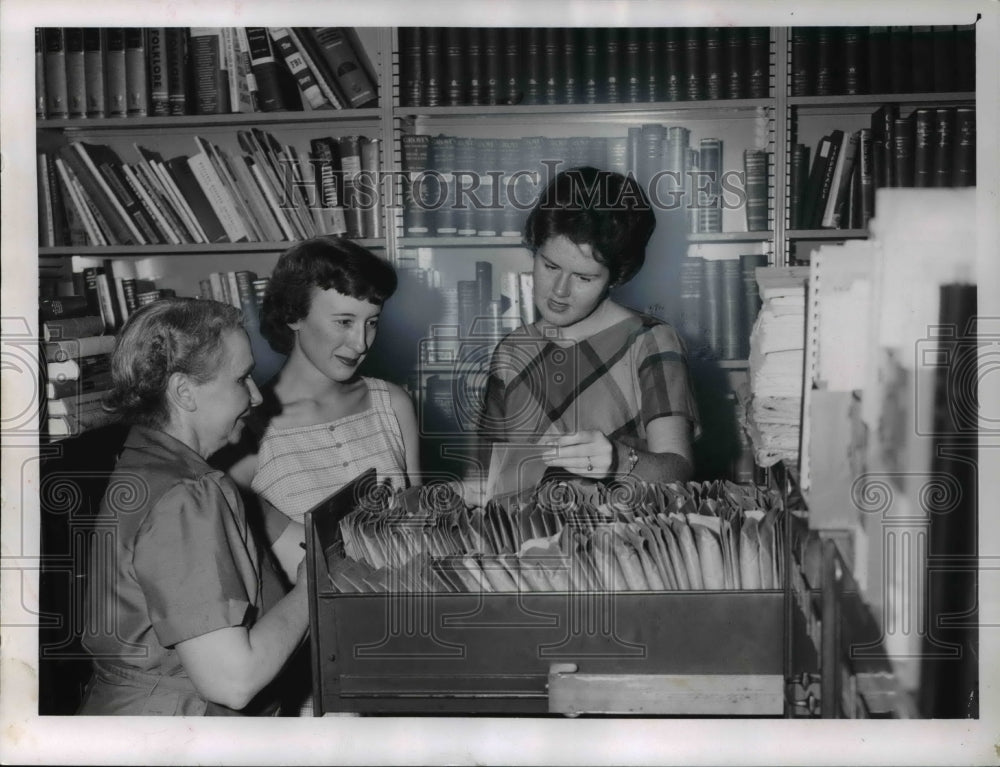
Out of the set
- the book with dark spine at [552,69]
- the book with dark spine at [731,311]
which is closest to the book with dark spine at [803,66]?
the book with dark spine at [731,311]

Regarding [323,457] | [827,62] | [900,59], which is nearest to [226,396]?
[323,457]

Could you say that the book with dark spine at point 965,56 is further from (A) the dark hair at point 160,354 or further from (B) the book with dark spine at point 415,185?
(A) the dark hair at point 160,354

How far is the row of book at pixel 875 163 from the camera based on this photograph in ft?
7.15

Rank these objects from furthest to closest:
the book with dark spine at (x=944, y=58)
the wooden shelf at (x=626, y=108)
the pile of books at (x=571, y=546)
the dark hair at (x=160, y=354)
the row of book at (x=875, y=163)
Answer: the wooden shelf at (x=626, y=108), the row of book at (x=875, y=163), the book with dark spine at (x=944, y=58), the dark hair at (x=160, y=354), the pile of books at (x=571, y=546)

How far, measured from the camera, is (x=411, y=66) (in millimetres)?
2346

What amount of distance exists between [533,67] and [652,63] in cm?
28

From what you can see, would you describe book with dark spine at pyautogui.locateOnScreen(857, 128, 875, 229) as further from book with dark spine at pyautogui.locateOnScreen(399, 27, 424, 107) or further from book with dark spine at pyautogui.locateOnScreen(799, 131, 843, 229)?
book with dark spine at pyautogui.locateOnScreen(399, 27, 424, 107)

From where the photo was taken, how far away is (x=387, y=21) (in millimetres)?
1951

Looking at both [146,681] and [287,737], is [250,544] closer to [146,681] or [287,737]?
[146,681]

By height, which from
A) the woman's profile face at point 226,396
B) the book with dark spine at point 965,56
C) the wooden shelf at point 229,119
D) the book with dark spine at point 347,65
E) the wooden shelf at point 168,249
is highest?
the book with dark spine at point 347,65

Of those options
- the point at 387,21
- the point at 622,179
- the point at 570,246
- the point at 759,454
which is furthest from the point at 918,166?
the point at 387,21

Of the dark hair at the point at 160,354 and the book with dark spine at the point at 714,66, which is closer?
the dark hair at the point at 160,354

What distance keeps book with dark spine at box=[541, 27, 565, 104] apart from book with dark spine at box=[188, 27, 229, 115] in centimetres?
77

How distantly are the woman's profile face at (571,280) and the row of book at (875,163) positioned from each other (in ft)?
1.72
